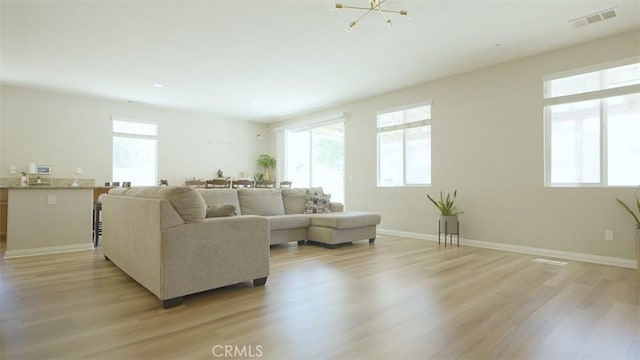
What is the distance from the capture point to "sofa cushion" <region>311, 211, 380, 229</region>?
4.72 meters

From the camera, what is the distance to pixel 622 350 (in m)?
1.80

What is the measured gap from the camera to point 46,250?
4320 millimetres

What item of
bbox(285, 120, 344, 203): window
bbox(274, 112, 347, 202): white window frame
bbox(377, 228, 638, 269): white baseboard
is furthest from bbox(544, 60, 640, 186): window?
bbox(285, 120, 344, 203): window

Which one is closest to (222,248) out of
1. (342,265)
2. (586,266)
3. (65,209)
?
(342,265)

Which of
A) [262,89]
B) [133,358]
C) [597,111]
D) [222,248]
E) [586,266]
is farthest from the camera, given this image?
[262,89]

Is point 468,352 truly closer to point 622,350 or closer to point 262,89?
point 622,350

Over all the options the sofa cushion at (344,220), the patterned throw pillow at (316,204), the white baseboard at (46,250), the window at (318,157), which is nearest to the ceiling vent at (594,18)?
the sofa cushion at (344,220)

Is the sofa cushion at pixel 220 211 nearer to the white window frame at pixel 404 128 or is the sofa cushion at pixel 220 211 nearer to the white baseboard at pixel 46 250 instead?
the white baseboard at pixel 46 250

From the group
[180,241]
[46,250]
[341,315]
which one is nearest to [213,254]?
[180,241]

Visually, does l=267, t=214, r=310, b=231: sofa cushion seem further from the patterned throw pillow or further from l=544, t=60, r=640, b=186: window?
l=544, t=60, r=640, b=186: window

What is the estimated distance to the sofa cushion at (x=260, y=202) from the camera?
5.03m

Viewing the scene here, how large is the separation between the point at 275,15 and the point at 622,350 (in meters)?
3.83

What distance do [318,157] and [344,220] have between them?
3.58 m

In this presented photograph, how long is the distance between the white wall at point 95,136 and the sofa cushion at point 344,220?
14.5 ft
